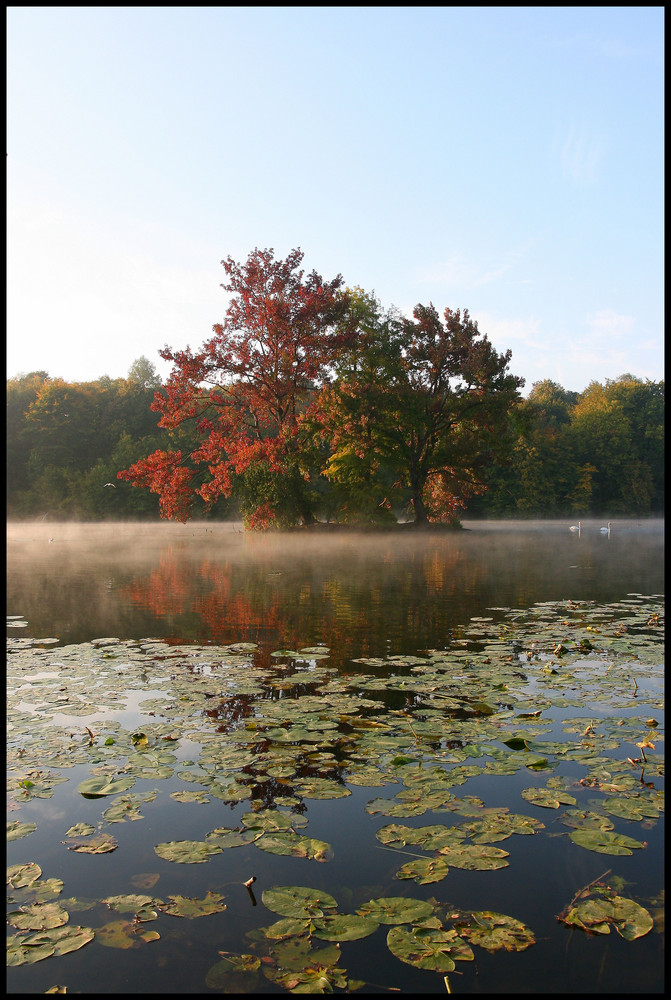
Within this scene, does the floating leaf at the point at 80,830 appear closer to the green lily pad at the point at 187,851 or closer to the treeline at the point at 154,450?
the green lily pad at the point at 187,851

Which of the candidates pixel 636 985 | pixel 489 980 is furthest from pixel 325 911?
pixel 636 985

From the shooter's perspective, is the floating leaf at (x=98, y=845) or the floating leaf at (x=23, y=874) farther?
the floating leaf at (x=98, y=845)

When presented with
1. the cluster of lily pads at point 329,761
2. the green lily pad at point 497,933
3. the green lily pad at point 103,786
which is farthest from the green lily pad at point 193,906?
the green lily pad at point 103,786

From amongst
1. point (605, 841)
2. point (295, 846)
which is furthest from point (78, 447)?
point (605, 841)

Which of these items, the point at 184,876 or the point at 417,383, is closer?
the point at 184,876

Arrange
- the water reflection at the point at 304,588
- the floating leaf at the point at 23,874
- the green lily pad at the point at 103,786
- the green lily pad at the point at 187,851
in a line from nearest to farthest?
the floating leaf at the point at 23,874, the green lily pad at the point at 187,851, the green lily pad at the point at 103,786, the water reflection at the point at 304,588

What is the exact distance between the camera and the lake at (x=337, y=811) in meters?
2.47

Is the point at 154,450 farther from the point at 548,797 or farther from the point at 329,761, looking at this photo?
the point at 548,797

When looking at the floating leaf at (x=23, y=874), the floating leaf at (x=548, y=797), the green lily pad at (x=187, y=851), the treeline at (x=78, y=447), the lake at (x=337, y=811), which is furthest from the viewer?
the treeline at (x=78, y=447)

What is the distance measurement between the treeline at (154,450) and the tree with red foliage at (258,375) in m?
22.6

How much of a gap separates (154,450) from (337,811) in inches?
2106

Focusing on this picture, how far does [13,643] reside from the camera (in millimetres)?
7828

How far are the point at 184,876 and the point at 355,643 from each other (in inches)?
194

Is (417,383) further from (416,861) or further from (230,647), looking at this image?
(416,861)
